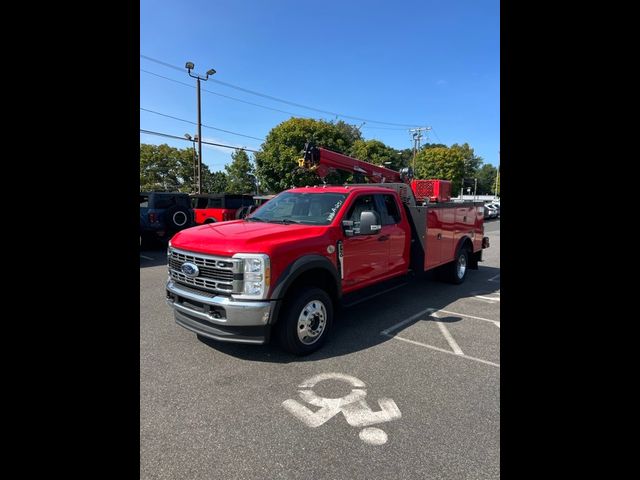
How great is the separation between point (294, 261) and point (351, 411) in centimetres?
152

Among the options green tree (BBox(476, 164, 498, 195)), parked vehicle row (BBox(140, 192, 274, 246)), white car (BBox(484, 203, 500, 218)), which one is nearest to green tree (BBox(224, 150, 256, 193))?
white car (BBox(484, 203, 500, 218))

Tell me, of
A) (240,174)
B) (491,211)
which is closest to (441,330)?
(491,211)

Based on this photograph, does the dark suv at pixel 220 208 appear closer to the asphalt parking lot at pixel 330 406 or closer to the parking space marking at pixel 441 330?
the asphalt parking lot at pixel 330 406

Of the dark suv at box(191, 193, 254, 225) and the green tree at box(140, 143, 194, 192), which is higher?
the green tree at box(140, 143, 194, 192)

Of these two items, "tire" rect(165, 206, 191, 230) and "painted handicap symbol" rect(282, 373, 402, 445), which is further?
"tire" rect(165, 206, 191, 230)

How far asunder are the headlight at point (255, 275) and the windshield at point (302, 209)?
3.92ft

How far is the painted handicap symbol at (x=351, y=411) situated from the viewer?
2647mm

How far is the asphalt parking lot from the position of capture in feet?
7.59

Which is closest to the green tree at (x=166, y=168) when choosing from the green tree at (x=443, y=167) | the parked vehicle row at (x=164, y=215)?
the green tree at (x=443, y=167)

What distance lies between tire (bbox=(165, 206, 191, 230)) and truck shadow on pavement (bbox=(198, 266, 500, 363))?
7913 millimetres

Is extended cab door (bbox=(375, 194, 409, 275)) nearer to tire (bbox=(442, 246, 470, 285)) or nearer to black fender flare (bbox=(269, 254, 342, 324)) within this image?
black fender flare (bbox=(269, 254, 342, 324))
